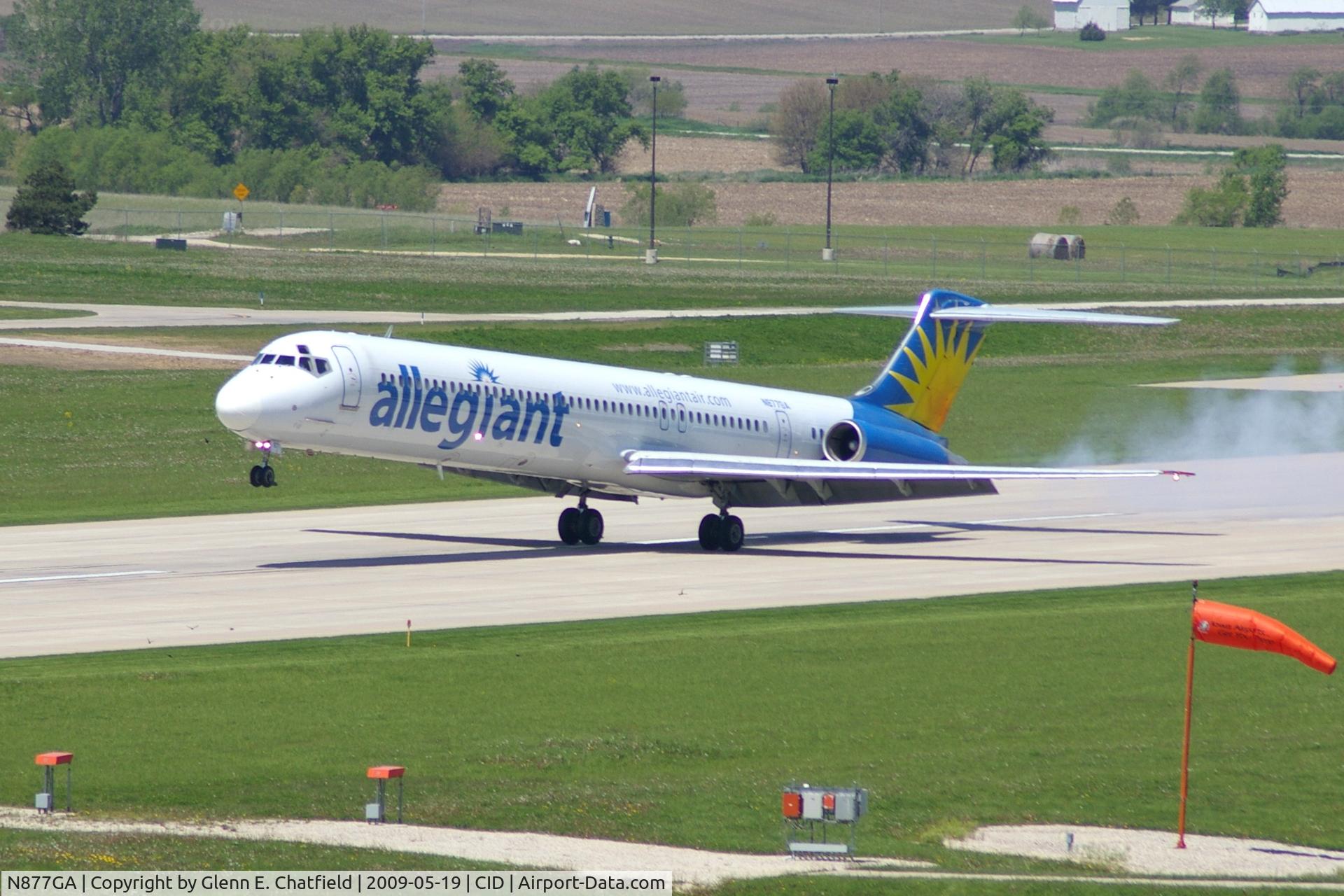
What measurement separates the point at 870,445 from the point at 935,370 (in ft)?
10.0

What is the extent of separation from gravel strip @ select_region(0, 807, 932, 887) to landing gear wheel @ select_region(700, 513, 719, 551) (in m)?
21.0

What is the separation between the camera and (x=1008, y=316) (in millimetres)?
40250

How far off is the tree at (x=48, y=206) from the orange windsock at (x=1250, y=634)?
9133 centimetres

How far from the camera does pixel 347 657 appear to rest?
26016 millimetres

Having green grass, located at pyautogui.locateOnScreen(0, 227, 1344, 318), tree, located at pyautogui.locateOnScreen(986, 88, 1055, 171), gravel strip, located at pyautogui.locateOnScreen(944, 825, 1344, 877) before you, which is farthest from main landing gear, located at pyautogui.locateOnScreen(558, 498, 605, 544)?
tree, located at pyautogui.locateOnScreen(986, 88, 1055, 171)

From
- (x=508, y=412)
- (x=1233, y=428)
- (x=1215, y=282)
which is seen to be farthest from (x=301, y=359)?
(x=1215, y=282)

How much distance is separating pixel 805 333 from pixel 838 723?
5245 cm

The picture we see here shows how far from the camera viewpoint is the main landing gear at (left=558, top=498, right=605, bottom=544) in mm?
38344

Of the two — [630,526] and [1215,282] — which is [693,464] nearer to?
[630,526]

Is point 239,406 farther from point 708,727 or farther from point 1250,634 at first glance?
point 1250,634

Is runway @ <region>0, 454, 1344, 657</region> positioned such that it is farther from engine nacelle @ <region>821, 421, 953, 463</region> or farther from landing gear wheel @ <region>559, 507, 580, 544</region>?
engine nacelle @ <region>821, 421, 953, 463</region>

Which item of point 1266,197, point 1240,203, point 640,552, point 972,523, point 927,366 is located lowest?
point 972,523

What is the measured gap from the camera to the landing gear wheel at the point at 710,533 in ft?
126

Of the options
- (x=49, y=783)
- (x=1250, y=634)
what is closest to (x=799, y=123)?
(x=1250, y=634)
